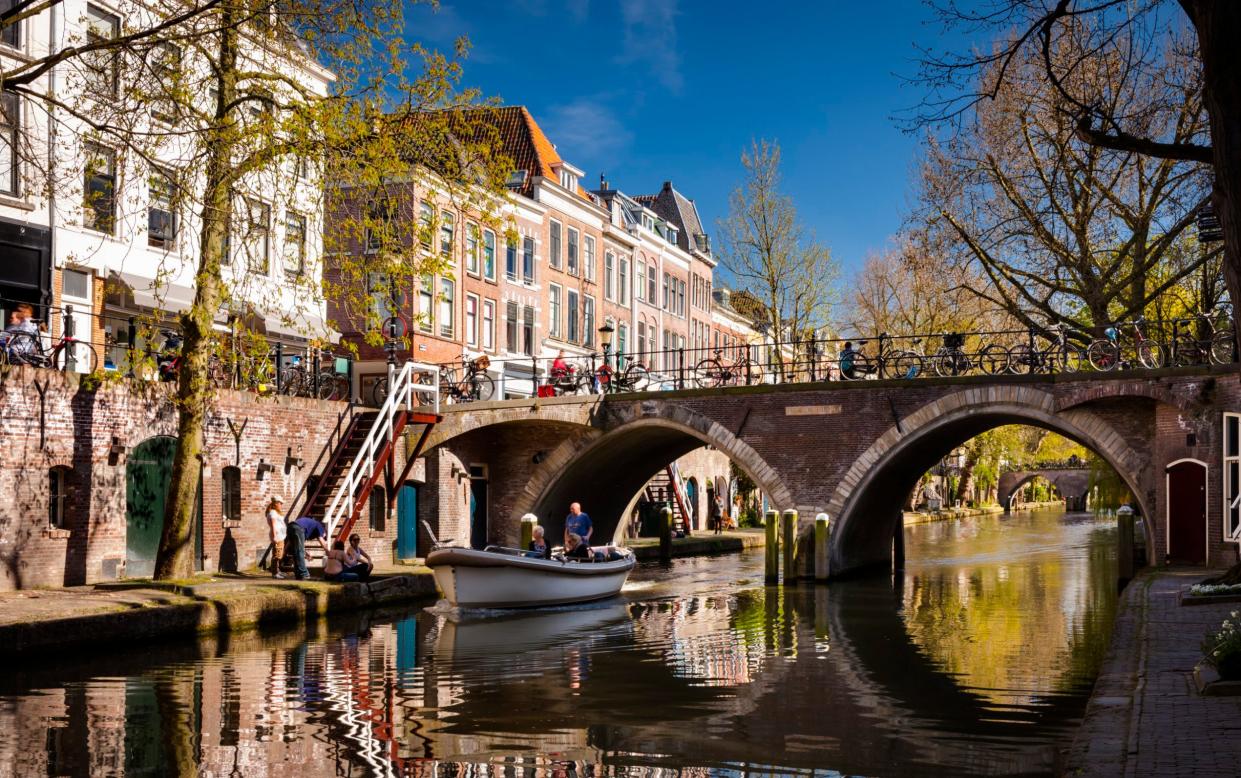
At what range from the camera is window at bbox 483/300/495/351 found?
36125 mm

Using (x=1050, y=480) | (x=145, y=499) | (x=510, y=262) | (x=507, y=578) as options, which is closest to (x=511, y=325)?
(x=510, y=262)

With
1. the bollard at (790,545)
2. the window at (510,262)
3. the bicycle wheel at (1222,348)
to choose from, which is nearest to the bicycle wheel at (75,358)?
the bollard at (790,545)

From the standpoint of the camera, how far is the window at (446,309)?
34.0 metres

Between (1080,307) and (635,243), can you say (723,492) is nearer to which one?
(635,243)

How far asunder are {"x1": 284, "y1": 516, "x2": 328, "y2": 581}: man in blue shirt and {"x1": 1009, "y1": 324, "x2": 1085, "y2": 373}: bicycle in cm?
1274

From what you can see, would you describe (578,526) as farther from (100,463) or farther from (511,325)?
(511,325)

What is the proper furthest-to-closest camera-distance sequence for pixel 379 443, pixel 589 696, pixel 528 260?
pixel 528 260, pixel 379 443, pixel 589 696

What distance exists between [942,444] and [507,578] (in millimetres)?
12188

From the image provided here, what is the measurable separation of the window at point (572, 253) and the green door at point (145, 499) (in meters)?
20.5

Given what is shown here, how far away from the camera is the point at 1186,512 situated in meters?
22.2

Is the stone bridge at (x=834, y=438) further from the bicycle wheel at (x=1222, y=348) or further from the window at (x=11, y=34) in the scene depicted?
the window at (x=11, y=34)

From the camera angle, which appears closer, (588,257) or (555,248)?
(555,248)

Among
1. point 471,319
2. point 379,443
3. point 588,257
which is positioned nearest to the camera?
point 379,443

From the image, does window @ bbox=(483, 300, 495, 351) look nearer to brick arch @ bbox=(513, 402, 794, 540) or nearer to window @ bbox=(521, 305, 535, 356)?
window @ bbox=(521, 305, 535, 356)
